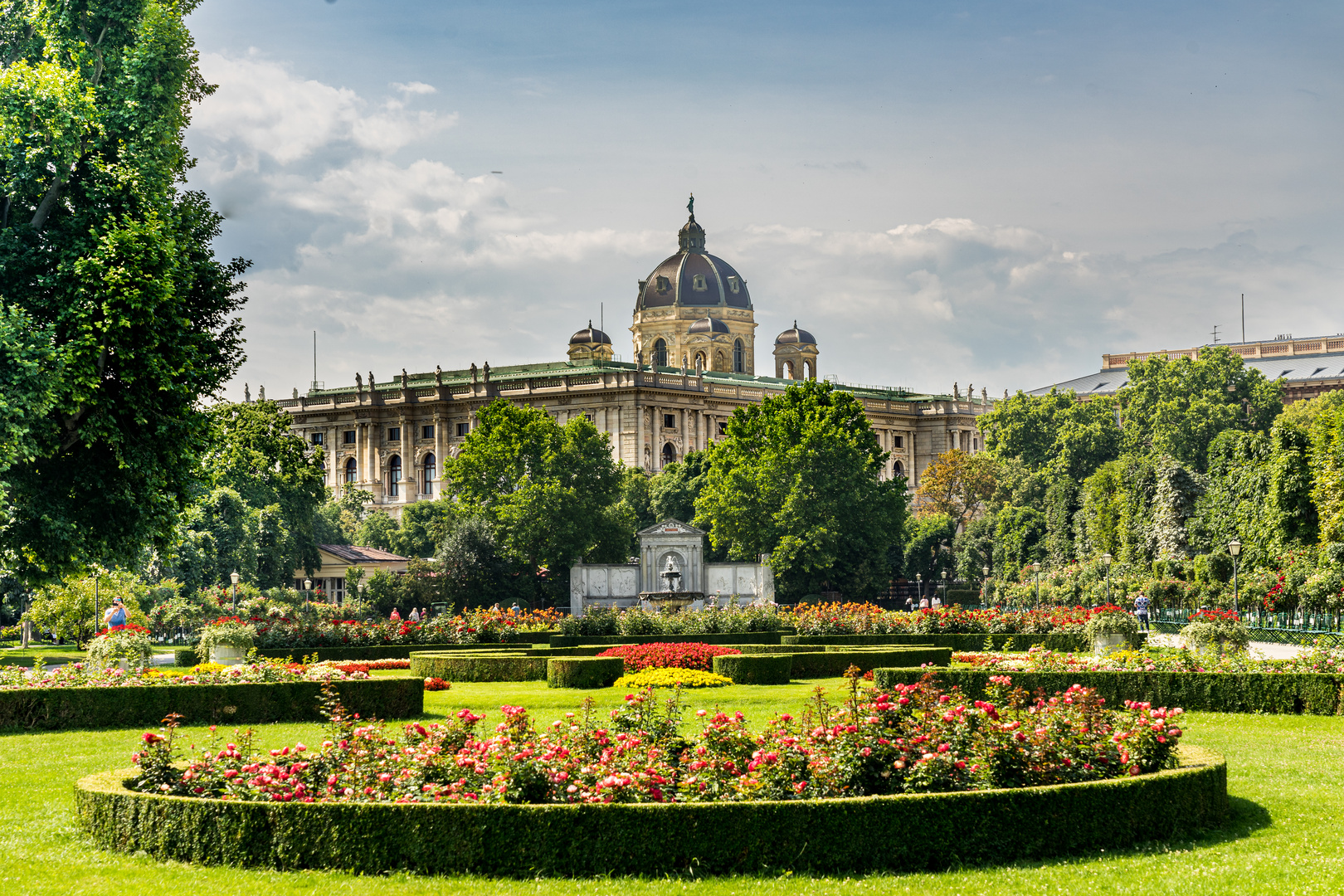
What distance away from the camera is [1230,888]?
1102 cm

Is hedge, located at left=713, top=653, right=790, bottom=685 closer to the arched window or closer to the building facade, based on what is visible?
the building facade

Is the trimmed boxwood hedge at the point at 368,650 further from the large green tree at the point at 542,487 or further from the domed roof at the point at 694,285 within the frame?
the domed roof at the point at 694,285

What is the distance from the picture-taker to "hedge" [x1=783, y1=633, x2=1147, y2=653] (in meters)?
35.1

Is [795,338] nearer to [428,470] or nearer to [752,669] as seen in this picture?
[428,470]

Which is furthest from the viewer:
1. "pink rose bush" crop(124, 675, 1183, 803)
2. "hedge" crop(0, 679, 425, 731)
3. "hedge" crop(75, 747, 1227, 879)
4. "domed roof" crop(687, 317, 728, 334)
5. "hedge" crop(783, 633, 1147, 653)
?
"domed roof" crop(687, 317, 728, 334)

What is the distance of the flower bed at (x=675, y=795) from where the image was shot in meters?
11.3

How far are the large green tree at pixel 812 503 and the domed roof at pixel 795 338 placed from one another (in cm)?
6548

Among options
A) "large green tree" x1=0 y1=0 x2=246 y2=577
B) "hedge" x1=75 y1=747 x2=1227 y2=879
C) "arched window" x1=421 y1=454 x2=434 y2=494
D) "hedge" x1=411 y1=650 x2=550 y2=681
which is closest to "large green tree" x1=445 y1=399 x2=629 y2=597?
"hedge" x1=411 y1=650 x2=550 y2=681

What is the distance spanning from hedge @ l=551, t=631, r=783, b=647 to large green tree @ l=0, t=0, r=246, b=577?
13.3 m

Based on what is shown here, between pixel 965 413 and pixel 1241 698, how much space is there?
110378mm

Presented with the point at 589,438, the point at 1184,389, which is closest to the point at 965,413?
the point at 1184,389

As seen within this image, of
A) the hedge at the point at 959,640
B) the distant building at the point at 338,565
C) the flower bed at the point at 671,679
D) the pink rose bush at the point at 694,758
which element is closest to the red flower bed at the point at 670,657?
the flower bed at the point at 671,679

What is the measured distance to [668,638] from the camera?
121ft

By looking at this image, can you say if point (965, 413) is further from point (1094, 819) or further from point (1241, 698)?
point (1094, 819)
